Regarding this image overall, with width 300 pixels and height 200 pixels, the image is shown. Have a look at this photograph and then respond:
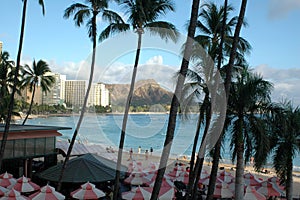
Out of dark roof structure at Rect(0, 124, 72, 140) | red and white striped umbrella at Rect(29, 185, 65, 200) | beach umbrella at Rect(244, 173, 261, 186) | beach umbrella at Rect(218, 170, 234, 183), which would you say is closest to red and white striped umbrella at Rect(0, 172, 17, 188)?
dark roof structure at Rect(0, 124, 72, 140)

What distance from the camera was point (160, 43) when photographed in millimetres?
15109

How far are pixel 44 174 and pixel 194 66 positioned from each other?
11.3 metres

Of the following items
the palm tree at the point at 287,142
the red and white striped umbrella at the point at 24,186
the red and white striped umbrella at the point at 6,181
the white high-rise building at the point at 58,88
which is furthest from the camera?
the white high-rise building at the point at 58,88

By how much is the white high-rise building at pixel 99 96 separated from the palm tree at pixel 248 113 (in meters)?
16.0

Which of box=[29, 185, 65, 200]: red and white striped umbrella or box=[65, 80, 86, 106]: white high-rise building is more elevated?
box=[65, 80, 86, 106]: white high-rise building

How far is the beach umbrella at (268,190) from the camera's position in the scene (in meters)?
18.1

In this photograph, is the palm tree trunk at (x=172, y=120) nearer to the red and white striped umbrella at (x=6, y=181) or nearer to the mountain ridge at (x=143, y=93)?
the red and white striped umbrella at (x=6, y=181)


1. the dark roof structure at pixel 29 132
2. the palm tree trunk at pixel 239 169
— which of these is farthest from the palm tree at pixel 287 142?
the dark roof structure at pixel 29 132

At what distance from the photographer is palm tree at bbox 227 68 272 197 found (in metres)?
13.7

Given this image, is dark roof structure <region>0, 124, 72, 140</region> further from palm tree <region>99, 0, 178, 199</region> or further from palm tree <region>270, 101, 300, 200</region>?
palm tree <region>270, 101, 300, 200</region>

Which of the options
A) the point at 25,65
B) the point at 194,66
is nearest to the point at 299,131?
the point at 194,66

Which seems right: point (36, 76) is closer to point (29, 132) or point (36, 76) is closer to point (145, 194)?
point (29, 132)

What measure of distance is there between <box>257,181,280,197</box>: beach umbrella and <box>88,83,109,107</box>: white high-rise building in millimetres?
15192

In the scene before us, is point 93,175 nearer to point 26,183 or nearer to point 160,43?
point 26,183
